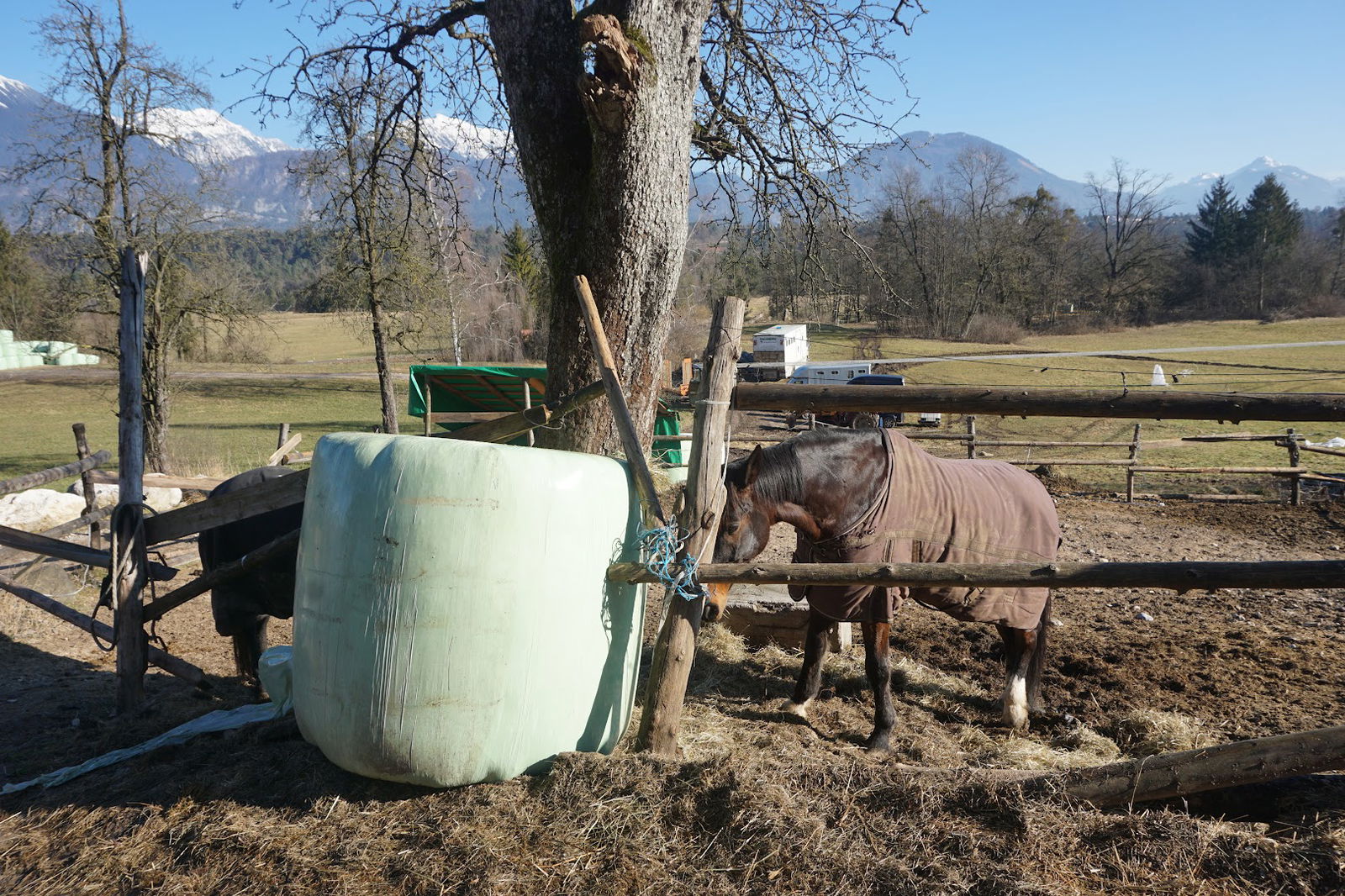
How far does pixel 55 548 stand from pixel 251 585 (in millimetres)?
1195

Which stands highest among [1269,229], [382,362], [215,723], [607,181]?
[1269,229]

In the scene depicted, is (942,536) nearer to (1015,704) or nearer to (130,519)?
(1015,704)

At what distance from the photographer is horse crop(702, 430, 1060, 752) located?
4.18 m

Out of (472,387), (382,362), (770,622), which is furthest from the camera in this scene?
(382,362)

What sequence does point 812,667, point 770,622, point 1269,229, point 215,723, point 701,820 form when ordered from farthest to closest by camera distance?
1. point 1269,229
2. point 770,622
3. point 812,667
4. point 215,723
5. point 701,820

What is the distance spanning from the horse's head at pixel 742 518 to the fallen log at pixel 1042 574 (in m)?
0.72

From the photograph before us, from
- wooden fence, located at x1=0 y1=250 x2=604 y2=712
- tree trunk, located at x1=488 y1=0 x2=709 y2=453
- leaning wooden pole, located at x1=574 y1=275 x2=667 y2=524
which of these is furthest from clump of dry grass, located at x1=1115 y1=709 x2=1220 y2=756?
wooden fence, located at x1=0 y1=250 x2=604 y2=712

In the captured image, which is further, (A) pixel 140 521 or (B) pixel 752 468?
(A) pixel 140 521

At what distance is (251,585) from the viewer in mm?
Result: 5312

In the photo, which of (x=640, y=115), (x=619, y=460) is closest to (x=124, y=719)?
(x=619, y=460)

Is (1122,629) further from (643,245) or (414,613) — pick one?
(414,613)

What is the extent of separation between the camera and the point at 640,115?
13.9 feet

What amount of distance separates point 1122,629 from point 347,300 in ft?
57.6

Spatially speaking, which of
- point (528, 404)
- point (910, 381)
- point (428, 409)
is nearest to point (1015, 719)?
point (428, 409)
